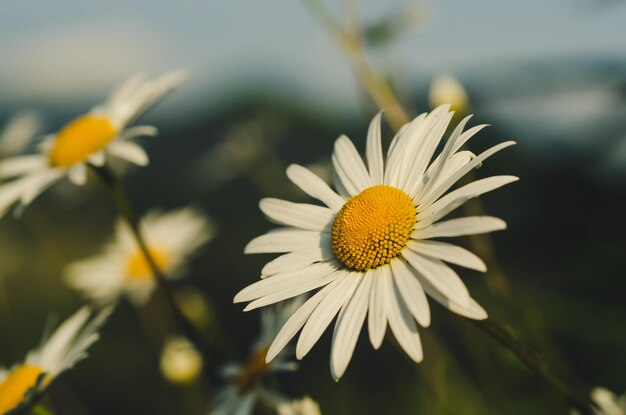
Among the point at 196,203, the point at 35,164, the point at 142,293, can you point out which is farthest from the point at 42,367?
the point at 196,203

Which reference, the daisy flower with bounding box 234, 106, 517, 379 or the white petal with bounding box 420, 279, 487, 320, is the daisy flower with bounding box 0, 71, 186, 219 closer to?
the daisy flower with bounding box 234, 106, 517, 379

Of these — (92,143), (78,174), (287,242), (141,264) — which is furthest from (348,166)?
(141,264)

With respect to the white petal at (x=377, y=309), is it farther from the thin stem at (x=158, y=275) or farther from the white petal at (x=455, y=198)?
the thin stem at (x=158, y=275)

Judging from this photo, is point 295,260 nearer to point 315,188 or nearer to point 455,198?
point 315,188

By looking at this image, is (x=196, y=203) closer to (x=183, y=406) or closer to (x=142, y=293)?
(x=142, y=293)

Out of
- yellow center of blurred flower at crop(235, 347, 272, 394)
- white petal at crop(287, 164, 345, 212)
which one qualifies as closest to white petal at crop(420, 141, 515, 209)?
white petal at crop(287, 164, 345, 212)

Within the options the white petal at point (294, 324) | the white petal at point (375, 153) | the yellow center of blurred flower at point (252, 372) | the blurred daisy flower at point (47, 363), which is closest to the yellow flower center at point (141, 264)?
the blurred daisy flower at point (47, 363)
